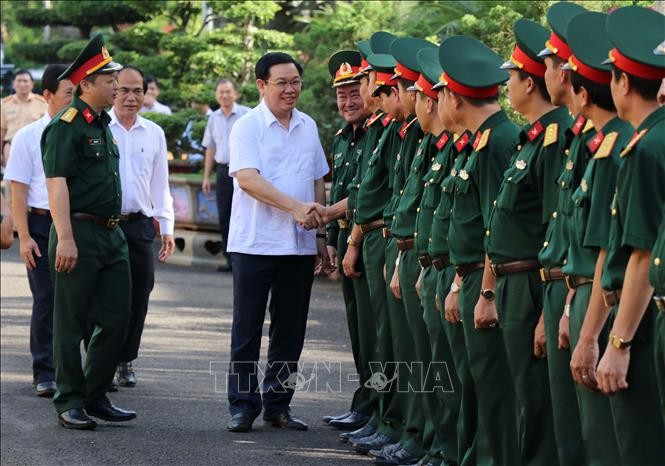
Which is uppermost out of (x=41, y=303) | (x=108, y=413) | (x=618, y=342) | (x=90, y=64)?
(x=90, y=64)

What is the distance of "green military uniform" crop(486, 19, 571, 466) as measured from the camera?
6.11 meters

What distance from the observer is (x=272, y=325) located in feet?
29.8

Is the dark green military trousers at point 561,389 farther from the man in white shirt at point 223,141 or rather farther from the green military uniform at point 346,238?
the man in white shirt at point 223,141

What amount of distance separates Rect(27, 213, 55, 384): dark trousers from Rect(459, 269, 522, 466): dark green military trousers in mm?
4336

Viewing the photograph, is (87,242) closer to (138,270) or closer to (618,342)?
(138,270)

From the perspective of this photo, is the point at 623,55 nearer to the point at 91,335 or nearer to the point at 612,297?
the point at 612,297

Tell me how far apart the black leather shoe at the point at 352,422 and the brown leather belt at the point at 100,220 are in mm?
1778

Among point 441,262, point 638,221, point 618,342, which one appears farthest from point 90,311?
point 638,221

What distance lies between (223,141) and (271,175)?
7.09 m

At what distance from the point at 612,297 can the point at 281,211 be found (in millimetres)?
3982

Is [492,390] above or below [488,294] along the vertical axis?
below

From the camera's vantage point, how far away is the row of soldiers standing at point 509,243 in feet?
16.2

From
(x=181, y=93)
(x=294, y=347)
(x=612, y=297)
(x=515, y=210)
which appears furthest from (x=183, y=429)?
(x=181, y=93)

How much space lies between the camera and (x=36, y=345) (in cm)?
1020
